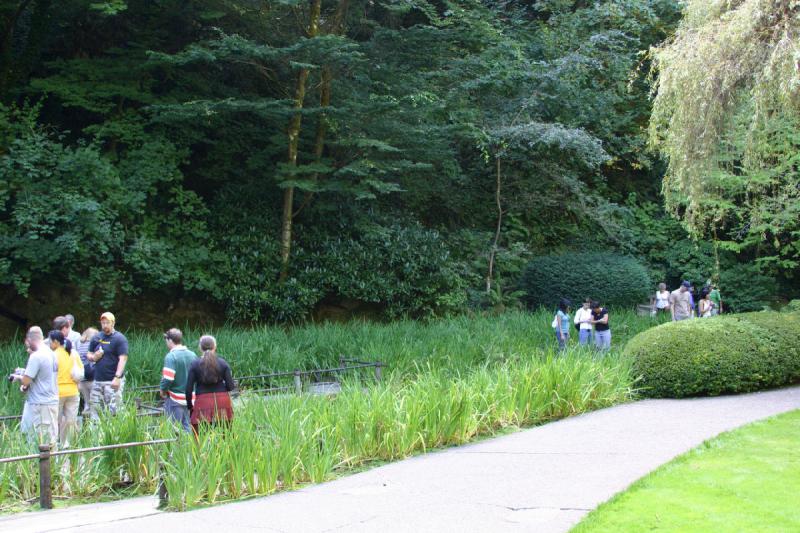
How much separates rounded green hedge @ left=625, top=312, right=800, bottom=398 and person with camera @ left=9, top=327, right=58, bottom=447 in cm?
807

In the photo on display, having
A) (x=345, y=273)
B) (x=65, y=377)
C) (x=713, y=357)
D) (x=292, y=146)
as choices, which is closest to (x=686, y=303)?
(x=713, y=357)

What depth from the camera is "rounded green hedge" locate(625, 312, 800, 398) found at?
12.0 meters

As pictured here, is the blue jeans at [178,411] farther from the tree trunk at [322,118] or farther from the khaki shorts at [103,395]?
the tree trunk at [322,118]

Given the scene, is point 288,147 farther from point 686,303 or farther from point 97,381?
point 686,303

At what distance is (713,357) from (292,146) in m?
10.9

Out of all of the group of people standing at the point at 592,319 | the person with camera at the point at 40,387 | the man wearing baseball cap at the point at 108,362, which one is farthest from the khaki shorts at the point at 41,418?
the group of people standing at the point at 592,319

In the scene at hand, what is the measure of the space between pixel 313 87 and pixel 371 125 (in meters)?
1.82

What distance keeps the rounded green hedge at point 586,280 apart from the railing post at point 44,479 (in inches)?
663

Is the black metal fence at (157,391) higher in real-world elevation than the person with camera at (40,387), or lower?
lower

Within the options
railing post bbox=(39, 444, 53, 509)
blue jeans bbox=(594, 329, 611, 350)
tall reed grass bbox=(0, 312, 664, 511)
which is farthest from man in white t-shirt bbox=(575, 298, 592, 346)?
railing post bbox=(39, 444, 53, 509)

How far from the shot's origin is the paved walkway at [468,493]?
20.7 feet

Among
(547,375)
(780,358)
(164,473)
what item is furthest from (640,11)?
(164,473)

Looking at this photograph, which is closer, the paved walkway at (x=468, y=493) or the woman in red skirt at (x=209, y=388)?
the paved walkway at (x=468, y=493)

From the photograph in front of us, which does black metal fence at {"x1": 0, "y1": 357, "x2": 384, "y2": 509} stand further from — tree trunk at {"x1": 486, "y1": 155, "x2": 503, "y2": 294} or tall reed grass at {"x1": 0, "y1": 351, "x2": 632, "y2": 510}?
tree trunk at {"x1": 486, "y1": 155, "x2": 503, "y2": 294}
